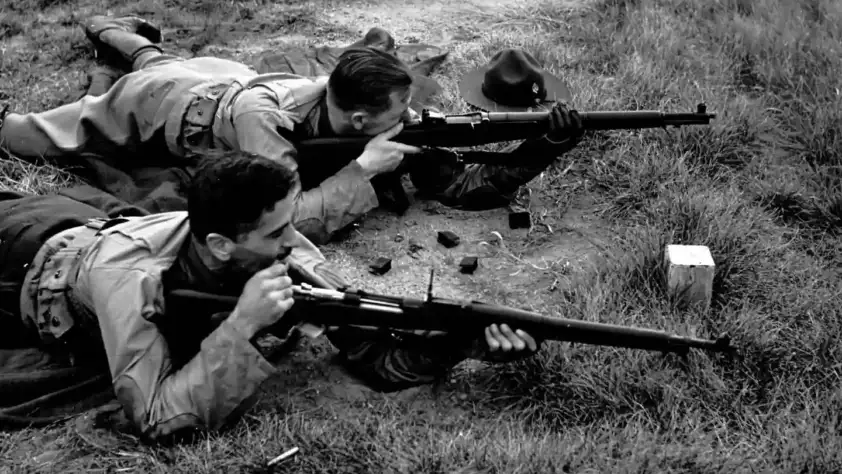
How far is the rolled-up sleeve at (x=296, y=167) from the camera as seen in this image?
5.32 m

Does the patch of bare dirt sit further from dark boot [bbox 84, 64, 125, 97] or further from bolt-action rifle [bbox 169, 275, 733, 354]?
dark boot [bbox 84, 64, 125, 97]

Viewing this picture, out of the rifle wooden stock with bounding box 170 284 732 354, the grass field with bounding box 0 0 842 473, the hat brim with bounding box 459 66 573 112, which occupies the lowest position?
the grass field with bounding box 0 0 842 473

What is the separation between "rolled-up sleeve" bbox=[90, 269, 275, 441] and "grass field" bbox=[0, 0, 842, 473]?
16 cm

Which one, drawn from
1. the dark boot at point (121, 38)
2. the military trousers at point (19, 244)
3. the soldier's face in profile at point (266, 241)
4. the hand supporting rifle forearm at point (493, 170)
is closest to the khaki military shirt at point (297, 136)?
the hand supporting rifle forearm at point (493, 170)

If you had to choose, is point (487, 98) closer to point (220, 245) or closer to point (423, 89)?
point (423, 89)

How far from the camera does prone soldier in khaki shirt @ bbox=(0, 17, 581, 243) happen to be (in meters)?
5.30

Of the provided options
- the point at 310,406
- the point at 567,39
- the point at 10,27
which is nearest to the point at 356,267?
the point at 310,406

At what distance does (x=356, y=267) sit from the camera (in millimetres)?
5438

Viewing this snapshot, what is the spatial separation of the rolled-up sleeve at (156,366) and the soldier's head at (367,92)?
175 cm

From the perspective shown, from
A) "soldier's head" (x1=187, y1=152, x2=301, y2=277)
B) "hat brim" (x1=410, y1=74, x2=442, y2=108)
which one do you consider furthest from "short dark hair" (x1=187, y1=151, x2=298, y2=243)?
"hat brim" (x1=410, y1=74, x2=442, y2=108)

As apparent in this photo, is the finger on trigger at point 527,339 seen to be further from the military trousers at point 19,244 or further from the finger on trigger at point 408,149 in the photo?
the military trousers at point 19,244

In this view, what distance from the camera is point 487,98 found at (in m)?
6.55

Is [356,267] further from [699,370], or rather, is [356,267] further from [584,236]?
[699,370]

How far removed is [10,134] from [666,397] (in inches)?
174
